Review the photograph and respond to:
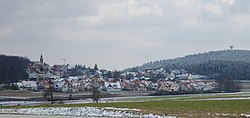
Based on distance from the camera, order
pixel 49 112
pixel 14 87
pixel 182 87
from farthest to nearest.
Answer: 1. pixel 182 87
2. pixel 14 87
3. pixel 49 112

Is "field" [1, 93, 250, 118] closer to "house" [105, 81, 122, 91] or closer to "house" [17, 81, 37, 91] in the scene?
"house" [17, 81, 37, 91]

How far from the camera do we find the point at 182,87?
155 meters

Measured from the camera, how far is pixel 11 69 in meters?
148

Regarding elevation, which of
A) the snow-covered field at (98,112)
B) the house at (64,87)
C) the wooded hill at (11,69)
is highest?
the wooded hill at (11,69)

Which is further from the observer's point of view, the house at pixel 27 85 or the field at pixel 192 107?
the house at pixel 27 85

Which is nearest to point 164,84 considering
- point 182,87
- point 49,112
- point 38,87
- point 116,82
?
point 182,87

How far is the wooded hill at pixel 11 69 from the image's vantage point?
14225 centimetres

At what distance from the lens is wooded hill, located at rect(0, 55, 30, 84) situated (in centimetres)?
14225

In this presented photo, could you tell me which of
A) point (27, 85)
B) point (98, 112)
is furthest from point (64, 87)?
point (98, 112)

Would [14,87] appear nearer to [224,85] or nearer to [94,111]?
[224,85]

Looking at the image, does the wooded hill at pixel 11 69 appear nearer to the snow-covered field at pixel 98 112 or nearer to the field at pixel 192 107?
the field at pixel 192 107

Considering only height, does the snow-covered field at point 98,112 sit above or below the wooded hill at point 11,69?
below

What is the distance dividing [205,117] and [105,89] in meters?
120

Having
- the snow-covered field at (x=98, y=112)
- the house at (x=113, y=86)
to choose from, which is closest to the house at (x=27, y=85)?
the house at (x=113, y=86)
